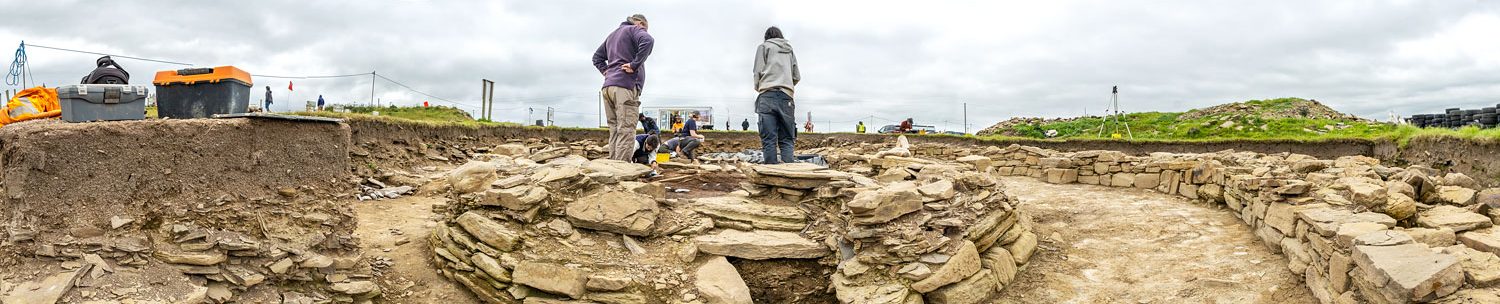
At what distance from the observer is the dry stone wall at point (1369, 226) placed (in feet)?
13.4

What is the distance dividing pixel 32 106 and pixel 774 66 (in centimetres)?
687

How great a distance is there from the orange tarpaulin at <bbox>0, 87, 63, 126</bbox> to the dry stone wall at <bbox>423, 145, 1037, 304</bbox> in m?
3.29

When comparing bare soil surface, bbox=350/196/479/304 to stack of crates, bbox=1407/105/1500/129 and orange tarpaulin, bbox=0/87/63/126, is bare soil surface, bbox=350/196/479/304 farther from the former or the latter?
stack of crates, bbox=1407/105/1500/129

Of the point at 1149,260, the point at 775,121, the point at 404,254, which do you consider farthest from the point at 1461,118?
the point at 404,254

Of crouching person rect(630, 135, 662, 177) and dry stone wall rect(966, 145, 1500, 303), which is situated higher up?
crouching person rect(630, 135, 662, 177)

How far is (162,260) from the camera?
490cm

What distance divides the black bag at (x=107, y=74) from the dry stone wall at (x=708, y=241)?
9.30 ft

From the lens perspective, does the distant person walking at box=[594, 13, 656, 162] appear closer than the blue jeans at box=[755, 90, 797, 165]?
Yes

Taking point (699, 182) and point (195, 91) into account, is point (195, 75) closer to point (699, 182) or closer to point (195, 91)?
point (195, 91)

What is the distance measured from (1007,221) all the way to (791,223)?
8.09 feet

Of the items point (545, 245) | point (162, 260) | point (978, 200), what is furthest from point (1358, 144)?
point (162, 260)

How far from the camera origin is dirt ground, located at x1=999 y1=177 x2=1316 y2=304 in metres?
5.88

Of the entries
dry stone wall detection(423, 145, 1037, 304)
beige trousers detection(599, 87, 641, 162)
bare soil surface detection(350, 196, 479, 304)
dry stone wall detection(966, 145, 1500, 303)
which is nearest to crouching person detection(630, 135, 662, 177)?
beige trousers detection(599, 87, 641, 162)

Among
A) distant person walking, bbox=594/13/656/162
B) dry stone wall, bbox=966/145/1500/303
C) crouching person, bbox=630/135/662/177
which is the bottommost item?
dry stone wall, bbox=966/145/1500/303
